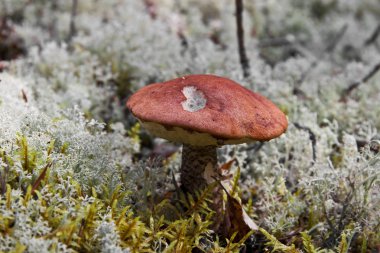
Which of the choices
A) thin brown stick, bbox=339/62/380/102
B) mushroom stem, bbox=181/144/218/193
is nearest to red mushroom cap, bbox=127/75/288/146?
mushroom stem, bbox=181/144/218/193

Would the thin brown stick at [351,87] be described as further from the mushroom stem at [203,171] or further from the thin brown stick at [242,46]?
the mushroom stem at [203,171]

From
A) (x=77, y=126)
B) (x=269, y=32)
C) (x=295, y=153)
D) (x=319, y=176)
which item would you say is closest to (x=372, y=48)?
(x=269, y=32)

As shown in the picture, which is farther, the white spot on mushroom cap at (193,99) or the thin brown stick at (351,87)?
the thin brown stick at (351,87)

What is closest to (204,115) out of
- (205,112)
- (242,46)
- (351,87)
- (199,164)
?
(205,112)

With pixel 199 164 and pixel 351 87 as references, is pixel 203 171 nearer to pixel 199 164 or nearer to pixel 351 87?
pixel 199 164

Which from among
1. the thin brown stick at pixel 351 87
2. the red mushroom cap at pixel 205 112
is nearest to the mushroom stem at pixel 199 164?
the red mushroom cap at pixel 205 112

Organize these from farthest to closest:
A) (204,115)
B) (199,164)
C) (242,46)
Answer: (242,46)
(199,164)
(204,115)
